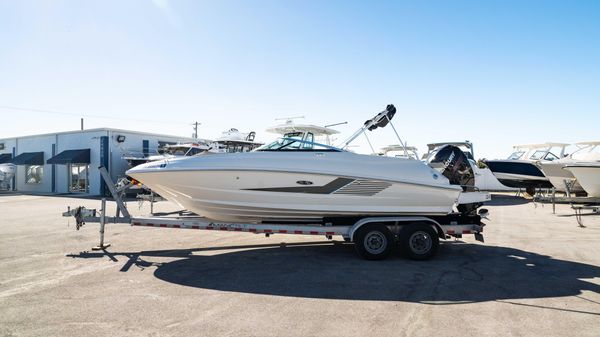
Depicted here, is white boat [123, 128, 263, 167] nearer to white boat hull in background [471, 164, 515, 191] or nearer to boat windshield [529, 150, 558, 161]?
white boat hull in background [471, 164, 515, 191]

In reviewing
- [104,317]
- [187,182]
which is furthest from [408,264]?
[104,317]

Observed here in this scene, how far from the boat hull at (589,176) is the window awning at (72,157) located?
2458 cm

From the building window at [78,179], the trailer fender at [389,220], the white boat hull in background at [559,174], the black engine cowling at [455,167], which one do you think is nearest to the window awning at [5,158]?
the building window at [78,179]

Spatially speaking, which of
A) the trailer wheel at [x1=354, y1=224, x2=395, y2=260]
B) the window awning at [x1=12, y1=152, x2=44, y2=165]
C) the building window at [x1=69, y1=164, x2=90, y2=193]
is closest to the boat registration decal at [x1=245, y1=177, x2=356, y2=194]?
the trailer wheel at [x1=354, y1=224, x2=395, y2=260]

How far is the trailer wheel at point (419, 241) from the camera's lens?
6348 mm

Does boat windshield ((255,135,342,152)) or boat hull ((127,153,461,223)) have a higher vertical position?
boat windshield ((255,135,342,152))

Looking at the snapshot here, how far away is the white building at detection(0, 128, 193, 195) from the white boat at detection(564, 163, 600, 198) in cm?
2207

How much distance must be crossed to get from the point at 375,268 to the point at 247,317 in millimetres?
2585

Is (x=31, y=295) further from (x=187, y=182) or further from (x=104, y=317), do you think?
(x=187, y=182)

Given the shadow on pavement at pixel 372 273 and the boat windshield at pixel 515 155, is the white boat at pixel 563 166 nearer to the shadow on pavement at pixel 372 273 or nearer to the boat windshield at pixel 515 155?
the boat windshield at pixel 515 155

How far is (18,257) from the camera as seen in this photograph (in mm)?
6293

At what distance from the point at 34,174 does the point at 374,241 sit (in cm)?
2939

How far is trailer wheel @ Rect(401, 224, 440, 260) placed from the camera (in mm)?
6348

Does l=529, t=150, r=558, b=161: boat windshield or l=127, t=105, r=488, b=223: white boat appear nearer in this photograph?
l=127, t=105, r=488, b=223: white boat
